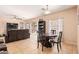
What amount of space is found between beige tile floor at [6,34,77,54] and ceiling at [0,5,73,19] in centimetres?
61

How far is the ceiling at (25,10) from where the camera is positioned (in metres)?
2.44

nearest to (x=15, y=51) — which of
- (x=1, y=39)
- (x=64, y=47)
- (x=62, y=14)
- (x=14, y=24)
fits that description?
(x=1, y=39)

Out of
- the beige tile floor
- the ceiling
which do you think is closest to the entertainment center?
the beige tile floor

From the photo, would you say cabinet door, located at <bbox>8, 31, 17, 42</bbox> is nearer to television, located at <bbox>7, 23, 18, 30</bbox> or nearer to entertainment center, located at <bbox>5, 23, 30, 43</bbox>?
entertainment center, located at <bbox>5, 23, 30, 43</bbox>

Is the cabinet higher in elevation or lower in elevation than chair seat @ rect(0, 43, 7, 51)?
higher

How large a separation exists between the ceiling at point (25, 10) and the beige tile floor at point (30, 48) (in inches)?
24.2

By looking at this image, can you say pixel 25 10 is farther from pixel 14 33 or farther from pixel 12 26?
pixel 14 33

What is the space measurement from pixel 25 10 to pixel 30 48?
1049 millimetres

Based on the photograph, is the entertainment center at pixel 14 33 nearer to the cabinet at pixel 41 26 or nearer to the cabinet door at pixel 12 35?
the cabinet door at pixel 12 35

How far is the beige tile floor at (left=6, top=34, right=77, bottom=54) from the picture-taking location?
8.49ft

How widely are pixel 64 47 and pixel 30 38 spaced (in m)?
0.98

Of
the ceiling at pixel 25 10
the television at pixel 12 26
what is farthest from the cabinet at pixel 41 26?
the television at pixel 12 26
